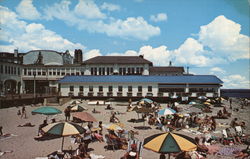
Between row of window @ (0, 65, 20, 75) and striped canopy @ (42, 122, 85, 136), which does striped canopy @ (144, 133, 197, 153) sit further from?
row of window @ (0, 65, 20, 75)

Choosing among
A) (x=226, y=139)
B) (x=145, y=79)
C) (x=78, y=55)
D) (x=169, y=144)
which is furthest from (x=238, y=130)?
(x=78, y=55)

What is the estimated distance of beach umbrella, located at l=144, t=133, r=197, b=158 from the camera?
6.66 meters

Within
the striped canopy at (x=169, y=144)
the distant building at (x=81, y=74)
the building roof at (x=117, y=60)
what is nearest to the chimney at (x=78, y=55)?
the distant building at (x=81, y=74)

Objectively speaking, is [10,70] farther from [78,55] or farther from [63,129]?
[63,129]

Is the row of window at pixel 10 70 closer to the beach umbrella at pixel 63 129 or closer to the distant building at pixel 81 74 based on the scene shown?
the distant building at pixel 81 74

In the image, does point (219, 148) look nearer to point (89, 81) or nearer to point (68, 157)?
point (68, 157)

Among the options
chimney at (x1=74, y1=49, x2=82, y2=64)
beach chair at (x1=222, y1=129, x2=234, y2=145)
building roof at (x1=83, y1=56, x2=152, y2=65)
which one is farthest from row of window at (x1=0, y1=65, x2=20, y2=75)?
beach chair at (x1=222, y1=129, x2=234, y2=145)

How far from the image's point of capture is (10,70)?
44.8 meters

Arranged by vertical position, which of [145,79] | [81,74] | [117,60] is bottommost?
[145,79]

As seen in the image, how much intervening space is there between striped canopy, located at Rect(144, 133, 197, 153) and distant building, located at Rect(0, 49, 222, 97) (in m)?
31.3

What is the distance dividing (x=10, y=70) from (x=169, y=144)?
154 ft

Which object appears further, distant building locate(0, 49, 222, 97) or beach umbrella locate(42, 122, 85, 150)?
distant building locate(0, 49, 222, 97)

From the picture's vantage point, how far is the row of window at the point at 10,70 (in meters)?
41.3

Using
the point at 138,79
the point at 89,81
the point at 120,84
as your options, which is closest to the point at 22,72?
the point at 89,81
